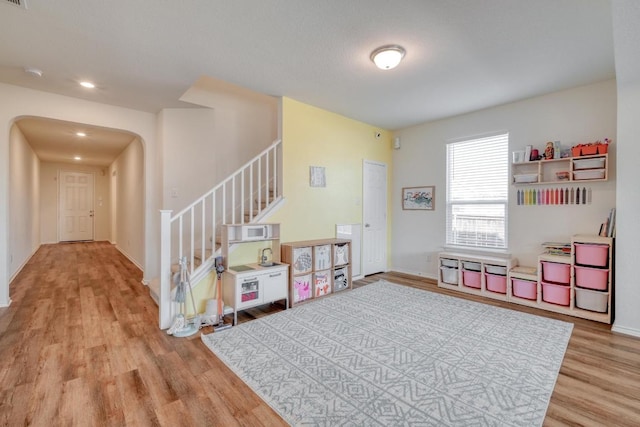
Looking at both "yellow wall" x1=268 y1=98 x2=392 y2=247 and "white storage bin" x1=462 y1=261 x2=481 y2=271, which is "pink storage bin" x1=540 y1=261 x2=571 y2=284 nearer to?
"white storage bin" x1=462 y1=261 x2=481 y2=271

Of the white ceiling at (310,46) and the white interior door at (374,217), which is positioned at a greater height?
the white ceiling at (310,46)

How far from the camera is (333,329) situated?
2.97 meters

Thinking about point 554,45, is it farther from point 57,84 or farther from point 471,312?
point 57,84

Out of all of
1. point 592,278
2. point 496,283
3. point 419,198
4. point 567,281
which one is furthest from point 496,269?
point 419,198

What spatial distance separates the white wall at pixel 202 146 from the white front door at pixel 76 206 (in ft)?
23.7

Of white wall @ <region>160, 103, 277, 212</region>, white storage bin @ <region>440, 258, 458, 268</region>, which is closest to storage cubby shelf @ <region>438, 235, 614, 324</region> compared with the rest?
white storage bin @ <region>440, 258, 458, 268</region>

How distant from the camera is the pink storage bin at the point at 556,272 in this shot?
3449mm

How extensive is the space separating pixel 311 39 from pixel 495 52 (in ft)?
5.87

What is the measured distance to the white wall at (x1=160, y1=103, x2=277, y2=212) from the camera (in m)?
4.39

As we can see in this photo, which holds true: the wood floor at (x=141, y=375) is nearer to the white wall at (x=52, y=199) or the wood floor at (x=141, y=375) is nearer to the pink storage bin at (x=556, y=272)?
the pink storage bin at (x=556, y=272)

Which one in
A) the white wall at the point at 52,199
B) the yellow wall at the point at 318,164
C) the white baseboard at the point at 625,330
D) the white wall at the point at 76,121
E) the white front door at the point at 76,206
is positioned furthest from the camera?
the white front door at the point at 76,206

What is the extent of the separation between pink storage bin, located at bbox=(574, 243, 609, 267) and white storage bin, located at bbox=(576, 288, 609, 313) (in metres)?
0.32

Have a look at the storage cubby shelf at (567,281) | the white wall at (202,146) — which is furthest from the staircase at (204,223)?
the storage cubby shelf at (567,281)

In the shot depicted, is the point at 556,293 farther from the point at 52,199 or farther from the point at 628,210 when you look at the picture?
the point at 52,199
